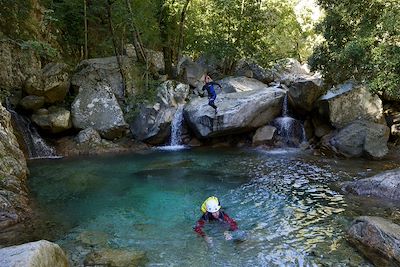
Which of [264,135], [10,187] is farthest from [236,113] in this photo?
[10,187]

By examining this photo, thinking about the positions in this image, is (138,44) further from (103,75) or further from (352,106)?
(352,106)

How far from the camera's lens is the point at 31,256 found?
5223mm

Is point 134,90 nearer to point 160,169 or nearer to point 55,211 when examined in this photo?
point 160,169

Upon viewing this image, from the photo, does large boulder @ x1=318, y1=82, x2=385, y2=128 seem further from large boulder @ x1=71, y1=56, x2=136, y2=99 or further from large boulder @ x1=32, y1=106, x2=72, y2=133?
large boulder @ x1=32, y1=106, x2=72, y2=133

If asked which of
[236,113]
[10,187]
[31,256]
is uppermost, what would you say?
[236,113]

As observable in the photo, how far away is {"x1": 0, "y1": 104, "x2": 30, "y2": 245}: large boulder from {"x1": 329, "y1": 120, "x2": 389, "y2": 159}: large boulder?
12.6 metres

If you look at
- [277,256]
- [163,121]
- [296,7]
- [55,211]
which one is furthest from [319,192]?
[296,7]

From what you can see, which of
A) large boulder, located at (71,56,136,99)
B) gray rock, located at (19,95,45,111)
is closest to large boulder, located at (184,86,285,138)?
large boulder, located at (71,56,136,99)

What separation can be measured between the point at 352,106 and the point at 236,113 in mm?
5491

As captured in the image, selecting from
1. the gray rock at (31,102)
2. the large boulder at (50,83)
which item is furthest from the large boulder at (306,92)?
the gray rock at (31,102)

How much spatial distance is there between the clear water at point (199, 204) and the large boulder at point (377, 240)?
9.6 inches

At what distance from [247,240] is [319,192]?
4.23 metres

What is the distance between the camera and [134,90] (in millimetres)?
22000

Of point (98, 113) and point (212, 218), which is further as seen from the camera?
point (98, 113)
